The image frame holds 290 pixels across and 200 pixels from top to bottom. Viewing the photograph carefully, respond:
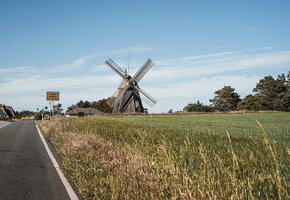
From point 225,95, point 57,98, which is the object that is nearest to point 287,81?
point 225,95

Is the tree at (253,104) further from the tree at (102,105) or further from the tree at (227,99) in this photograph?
the tree at (102,105)

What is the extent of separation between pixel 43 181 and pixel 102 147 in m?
1.72

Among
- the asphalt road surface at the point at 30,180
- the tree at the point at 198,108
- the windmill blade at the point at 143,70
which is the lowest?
the asphalt road surface at the point at 30,180

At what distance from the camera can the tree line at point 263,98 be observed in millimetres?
71800

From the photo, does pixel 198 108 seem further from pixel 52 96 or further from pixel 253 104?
pixel 52 96

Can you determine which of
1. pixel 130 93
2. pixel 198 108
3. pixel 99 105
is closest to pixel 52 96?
pixel 130 93

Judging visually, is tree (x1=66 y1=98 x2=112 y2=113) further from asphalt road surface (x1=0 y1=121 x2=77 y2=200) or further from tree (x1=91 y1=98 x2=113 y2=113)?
asphalt road surface (x1=0 y1=121 x2=77 y2=200)

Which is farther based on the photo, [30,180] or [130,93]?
[130,93]

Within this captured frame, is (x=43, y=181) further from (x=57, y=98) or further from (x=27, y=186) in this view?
(x=57, y=98)

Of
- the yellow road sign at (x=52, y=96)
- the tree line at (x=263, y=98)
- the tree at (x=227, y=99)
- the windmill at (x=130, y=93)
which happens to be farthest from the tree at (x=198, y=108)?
the yellow road sign at (x=52, y=96)

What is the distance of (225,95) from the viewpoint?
98750 millimetres

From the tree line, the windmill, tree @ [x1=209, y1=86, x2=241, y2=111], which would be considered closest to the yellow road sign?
the windmill

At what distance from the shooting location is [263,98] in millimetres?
83812

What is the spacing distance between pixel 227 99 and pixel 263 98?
50.3 feet
